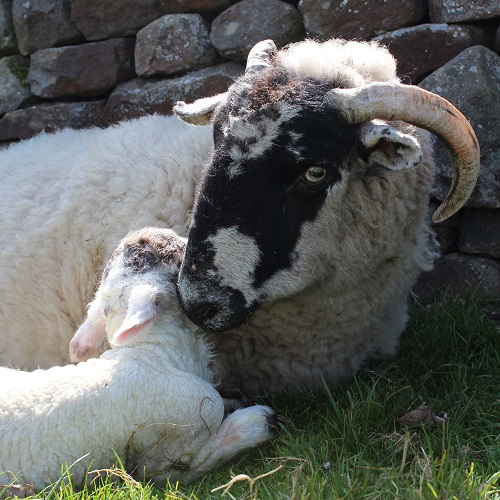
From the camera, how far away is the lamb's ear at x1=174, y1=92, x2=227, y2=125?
405 cm

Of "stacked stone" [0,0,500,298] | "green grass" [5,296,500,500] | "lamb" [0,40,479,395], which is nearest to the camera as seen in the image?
"green grass" [5,296,500,500]

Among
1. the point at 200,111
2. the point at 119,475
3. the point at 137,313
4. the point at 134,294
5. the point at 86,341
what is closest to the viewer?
the point at 119,475

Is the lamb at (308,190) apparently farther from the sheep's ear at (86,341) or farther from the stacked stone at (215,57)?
the stacked stone at (215,57)

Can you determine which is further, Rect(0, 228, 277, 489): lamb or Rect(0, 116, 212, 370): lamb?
Rect(0, 116, 212, 370): lamb

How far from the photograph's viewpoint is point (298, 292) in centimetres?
387

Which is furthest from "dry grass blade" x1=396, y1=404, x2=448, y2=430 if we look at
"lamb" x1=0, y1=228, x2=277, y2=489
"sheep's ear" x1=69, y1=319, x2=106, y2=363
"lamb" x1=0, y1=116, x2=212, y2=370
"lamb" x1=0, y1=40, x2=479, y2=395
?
"lamb" x1=0, y1=116, x2=212, y2=370

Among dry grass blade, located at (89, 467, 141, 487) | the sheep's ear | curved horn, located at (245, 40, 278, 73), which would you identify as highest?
curved horn, located at (245, 40, 278, 73)

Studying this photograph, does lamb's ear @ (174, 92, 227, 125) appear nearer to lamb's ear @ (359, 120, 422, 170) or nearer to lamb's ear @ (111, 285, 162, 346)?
lamb's ear @ (359, 120, 422, 170)

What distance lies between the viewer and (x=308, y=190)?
355 cm

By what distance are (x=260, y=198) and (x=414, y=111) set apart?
0.81m

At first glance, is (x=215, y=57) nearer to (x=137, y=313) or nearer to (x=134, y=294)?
(x=134, y=294)

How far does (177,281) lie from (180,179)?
834 mm

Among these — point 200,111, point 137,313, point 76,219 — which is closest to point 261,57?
point 200,111

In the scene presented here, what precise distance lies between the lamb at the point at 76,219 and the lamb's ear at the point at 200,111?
0.34m
